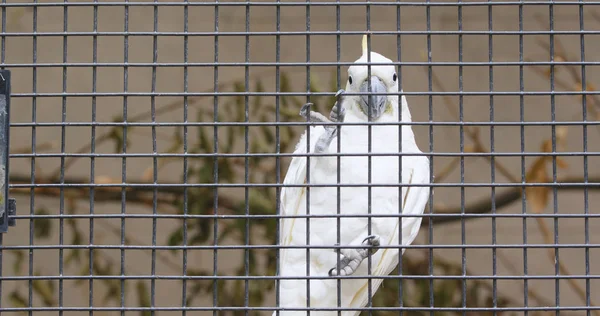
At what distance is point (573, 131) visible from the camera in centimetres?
265

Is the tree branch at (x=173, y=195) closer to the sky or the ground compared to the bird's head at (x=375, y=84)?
closer to the ground

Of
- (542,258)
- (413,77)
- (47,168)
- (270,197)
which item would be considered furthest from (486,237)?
(47,168)

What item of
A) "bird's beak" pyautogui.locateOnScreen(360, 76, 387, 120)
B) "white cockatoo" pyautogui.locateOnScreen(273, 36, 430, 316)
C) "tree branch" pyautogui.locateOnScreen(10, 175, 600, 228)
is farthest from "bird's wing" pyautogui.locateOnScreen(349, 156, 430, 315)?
"tree branch" pyautogui.locateOnScreen(10, 175, 600, 228)

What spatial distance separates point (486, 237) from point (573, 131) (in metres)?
0.50

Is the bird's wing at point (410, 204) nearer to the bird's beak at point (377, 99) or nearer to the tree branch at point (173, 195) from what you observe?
the bird's beak at point (377, 99)

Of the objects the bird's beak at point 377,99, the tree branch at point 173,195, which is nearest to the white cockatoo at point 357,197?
the bird's beak at point 377,99

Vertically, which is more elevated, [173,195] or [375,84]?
[375,84]

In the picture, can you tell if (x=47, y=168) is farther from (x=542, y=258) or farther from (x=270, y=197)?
(x=542, y=258)

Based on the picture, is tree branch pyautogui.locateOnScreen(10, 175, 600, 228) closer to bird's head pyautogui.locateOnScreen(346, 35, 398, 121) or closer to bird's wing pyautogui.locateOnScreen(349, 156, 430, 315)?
bird's wing pyautogui.locateOnScreen(349, 156, 430, 315)

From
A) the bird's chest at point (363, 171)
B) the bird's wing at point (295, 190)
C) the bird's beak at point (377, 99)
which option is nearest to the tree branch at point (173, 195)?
the bird's wing at point (295, 190)

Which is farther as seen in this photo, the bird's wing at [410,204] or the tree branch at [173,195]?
the tree branch at [173,195]

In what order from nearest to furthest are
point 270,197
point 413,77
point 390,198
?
1. point 390,198
2. point 270,197
3. point 413,77

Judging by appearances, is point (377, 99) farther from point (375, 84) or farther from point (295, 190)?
point (295, 190)

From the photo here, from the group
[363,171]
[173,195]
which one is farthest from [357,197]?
[173,195]
